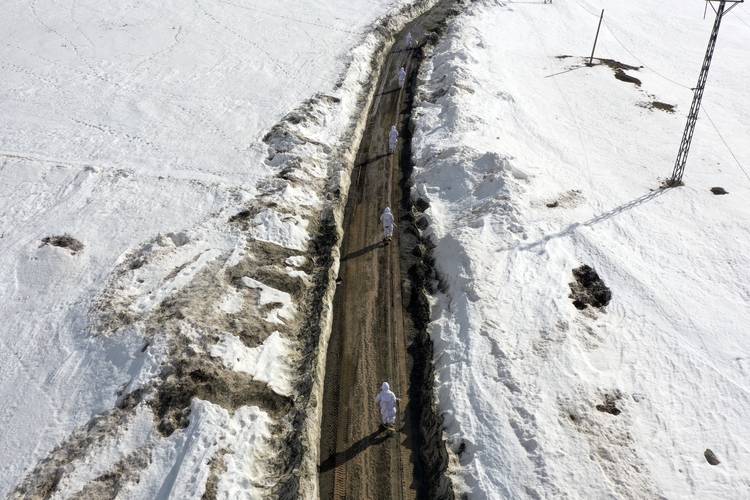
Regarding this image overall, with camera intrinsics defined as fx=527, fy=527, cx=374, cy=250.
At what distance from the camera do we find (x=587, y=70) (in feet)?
134

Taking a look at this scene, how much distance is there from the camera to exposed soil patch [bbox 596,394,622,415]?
15.8 meters

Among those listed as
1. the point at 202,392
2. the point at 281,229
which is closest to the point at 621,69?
the point at 281,229

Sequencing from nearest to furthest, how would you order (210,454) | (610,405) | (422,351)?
(210,454) → (610,405) → (422,351)

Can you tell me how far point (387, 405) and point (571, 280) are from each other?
9.85 meters

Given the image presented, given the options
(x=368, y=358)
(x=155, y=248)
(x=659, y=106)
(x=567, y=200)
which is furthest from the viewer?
(x=659, y=106)

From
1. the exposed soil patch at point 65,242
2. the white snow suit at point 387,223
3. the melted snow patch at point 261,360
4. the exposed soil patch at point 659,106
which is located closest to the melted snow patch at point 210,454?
the melted snow patch at point 261,360

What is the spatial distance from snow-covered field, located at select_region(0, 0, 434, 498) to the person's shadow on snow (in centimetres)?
117

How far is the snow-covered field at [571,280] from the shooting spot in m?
14.6

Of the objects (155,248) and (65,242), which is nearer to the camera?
(155,248)

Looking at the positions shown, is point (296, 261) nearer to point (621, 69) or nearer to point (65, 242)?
point (65, 242)

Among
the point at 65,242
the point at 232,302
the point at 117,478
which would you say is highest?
the point at 65,242

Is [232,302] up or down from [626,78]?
down

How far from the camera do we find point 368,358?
686 inches

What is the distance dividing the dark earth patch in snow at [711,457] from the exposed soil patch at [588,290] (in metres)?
5.94
